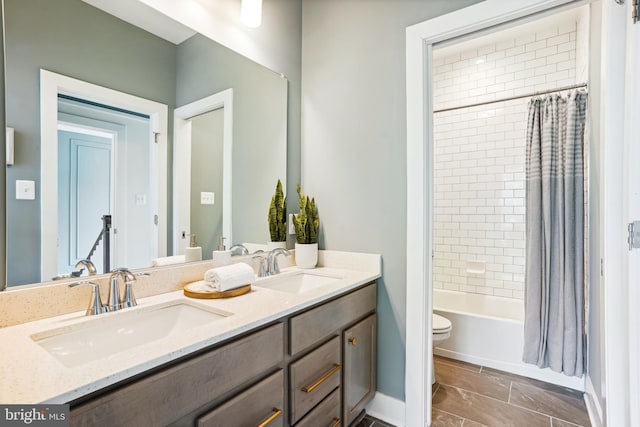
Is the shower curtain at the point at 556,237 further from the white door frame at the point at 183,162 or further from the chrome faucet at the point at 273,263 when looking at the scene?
the white door frame at the point at 183,162

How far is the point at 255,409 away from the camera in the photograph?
99 cm

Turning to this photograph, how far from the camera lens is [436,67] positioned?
10.3ft

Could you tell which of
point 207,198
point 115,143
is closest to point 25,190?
point 115,143

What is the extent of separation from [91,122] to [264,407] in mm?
1195

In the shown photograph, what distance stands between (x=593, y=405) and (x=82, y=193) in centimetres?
277

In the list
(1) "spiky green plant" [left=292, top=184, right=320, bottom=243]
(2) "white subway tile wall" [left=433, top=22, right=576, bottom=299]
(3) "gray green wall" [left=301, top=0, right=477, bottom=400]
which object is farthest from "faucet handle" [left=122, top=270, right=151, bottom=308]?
(2) "white subway tile wall" [left=433, top=22, right=576, bottom=299]

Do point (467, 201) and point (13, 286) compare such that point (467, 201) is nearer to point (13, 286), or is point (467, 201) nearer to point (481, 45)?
point (481, 45)

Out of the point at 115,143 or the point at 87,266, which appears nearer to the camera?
the point at 87,266

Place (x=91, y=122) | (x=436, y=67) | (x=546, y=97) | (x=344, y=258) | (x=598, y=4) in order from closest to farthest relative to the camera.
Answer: (x=91, y=122), (x=598, y=4), (x=344, y=258), (x=546, y=97), (x=436, y=67)

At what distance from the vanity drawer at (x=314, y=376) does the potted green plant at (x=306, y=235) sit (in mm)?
575

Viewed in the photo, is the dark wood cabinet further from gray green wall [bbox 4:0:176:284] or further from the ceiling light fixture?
the ceiling light fixture

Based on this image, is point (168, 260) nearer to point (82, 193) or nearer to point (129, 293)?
point (129, 293)

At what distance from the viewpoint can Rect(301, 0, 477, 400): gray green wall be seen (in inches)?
68.4

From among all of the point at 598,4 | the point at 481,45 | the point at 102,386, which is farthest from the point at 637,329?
the point at 481,45
